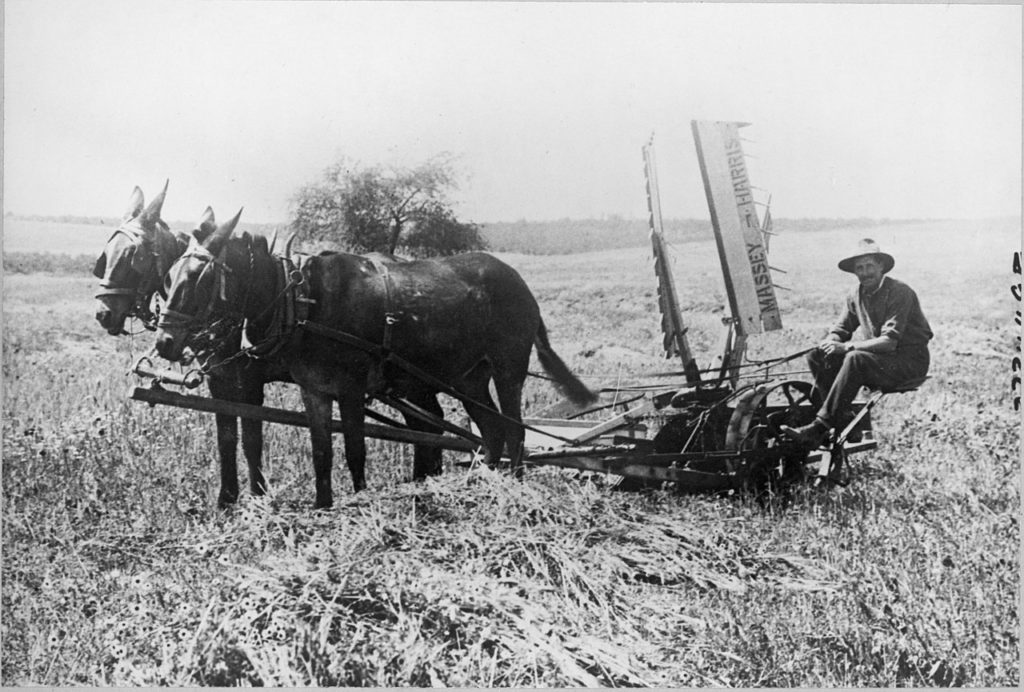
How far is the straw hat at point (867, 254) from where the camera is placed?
4.55 meters

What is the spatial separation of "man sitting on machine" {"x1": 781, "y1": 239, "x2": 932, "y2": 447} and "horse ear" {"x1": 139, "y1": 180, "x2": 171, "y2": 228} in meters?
3.54

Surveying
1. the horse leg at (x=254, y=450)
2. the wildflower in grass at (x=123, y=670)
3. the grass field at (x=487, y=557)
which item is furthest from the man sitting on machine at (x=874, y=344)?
the wildflower in grass at (x=123, y=670)

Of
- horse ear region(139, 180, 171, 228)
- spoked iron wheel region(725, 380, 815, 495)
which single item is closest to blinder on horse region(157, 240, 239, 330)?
horse ear region(139, 180, 171, 228)

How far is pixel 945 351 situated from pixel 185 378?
4.18 m

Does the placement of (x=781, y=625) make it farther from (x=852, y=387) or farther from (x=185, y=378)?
(x=185, y=378)

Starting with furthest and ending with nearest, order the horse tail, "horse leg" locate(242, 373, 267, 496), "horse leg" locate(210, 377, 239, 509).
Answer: the horse tail → "horse leg" locate(242, 373, 267, 496) → "horse leg" locate(210, 377, 239, 509)

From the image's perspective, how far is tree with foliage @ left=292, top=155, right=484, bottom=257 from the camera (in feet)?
14.8

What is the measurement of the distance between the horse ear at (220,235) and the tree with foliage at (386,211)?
66 cm

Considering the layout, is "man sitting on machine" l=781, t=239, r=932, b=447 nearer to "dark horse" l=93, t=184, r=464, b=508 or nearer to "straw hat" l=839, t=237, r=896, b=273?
"straw hat" l=839, t=237, r=896, b=273

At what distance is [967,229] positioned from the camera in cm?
450

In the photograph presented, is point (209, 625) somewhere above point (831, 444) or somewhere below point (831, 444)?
below

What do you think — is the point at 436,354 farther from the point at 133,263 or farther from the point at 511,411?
the point at 133,263

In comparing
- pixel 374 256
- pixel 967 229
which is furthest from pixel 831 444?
pixel 374 256

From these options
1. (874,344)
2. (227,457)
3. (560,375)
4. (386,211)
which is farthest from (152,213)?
(874,344)
